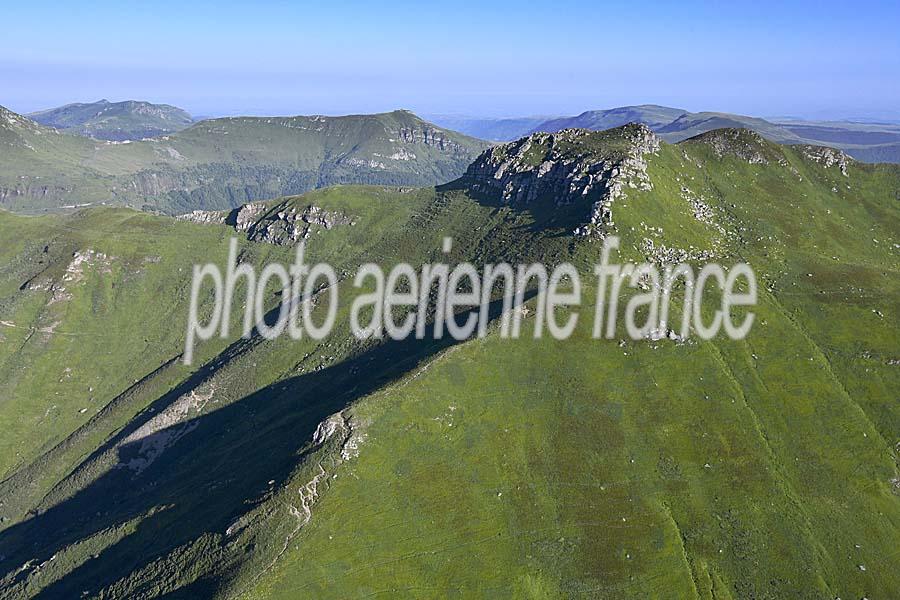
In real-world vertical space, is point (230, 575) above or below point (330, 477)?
below

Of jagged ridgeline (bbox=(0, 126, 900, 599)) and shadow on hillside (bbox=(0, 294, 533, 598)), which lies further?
shadow on hillside (bbox=(0, 294, 533, 598))

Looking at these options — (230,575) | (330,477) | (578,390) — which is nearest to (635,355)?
(578,390)

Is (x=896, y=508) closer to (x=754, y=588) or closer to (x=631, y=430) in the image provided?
(x=754, y=588)

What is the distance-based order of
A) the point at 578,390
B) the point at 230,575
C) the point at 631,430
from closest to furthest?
the point at 230,575 < the point at 631,430 < the point at 578,390

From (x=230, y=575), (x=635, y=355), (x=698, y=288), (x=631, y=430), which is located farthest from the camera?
(x=698, y=288)

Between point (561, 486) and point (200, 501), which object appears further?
point (200, 501)

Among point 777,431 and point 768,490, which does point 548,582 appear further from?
point 777,431

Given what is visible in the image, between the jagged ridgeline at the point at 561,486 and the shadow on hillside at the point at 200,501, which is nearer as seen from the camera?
the jagged ridgeline at the point at 561,486

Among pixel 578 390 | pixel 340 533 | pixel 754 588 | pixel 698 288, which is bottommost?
pixel 754 588

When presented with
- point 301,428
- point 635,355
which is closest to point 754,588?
Result: point 635,355

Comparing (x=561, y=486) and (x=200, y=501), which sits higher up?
(x=561, y=486)

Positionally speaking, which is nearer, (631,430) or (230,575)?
(230,575)
